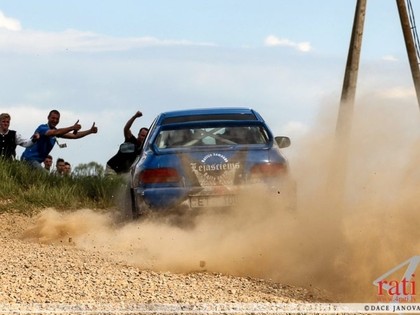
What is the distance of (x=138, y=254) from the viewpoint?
11.4 meters

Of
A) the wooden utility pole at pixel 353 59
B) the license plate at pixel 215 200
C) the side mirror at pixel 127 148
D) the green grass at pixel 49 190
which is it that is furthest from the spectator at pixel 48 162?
the license plate at pixel 215 200

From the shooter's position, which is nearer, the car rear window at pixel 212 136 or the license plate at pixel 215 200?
the license plate at pixel 215 200

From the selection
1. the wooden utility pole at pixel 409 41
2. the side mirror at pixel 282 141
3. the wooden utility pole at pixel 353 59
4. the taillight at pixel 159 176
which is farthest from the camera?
the wooden utility pole at pixel 409 41

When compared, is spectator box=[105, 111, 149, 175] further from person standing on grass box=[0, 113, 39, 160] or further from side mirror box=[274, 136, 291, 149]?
side mirror box=[274, 136, 291, 149]

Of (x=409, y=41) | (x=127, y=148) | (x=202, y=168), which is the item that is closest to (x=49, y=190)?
(x=127, y=148)

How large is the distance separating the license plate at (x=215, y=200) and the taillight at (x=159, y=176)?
323 mm

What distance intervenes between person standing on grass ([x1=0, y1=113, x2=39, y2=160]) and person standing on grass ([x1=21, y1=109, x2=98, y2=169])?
0.58ft

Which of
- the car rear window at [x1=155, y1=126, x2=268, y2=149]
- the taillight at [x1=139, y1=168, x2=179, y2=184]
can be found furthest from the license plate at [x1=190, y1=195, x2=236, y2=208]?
the car rear window at [x1=155, y1=126, x2=268, y2=149]

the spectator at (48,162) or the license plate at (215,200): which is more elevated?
the license plate at (215,200)

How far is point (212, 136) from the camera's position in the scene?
1244 centimetres

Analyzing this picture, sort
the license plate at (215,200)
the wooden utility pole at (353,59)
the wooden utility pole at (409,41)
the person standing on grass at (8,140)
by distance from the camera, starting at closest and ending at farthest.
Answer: the license plate at (215,200) < the person standing on grass at (8,140) < the wooden utility pole at (353,59) < the wooden utility pole at (409,41)

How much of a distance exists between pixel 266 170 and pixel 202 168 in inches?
28.9

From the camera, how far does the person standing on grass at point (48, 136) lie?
57.7 ft

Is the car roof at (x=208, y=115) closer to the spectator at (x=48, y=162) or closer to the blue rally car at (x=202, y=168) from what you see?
the blue rally car at (x=202, y=168)
